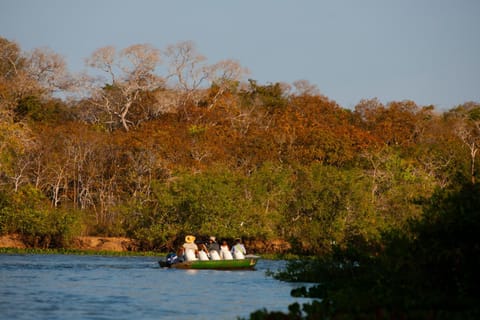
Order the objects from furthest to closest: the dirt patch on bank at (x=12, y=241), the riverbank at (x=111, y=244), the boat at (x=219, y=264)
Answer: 1. the riverbank at (x=111, y=244)
2. the dirt patch on bank at (x=12, y=241)
3. the boat at (x=219, y=264)

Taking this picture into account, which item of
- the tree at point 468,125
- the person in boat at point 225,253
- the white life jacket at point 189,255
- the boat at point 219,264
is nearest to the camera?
the boat at point 219,264

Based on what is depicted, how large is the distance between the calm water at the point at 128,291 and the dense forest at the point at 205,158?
623 centimetres

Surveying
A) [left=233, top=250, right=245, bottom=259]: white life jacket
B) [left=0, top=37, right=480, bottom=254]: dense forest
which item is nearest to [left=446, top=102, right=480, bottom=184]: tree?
[left=0, top=37, right=480, bottom=254]: dense forest

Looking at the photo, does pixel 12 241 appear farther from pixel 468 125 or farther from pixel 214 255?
pixel 468 125

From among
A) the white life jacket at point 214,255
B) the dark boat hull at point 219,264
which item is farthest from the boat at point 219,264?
the white life jacket at point 214,255

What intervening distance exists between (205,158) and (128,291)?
103ft

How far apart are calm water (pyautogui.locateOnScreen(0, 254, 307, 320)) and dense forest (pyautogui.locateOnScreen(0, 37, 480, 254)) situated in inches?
245

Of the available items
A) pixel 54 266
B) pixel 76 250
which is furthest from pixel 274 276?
pixel 76 250

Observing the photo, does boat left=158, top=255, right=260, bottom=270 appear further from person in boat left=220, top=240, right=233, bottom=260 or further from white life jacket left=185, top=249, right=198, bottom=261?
person in boat left=220, top=240, right=233, bottom=260

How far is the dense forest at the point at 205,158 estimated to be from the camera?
4778 cm

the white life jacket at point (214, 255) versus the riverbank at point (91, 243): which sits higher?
the riverbank at point (91, 243)

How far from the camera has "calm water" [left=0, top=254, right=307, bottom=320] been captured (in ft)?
76.7

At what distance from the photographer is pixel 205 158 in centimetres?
6009

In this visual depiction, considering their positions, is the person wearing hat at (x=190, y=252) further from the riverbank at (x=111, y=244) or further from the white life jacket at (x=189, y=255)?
the riverbank at (x=111, y=244)
